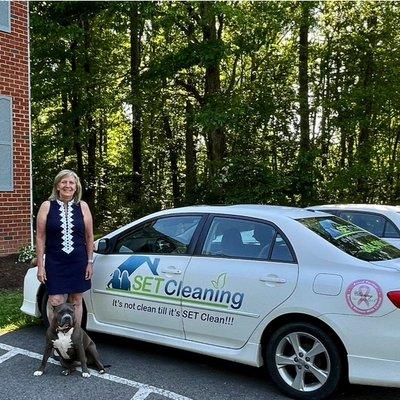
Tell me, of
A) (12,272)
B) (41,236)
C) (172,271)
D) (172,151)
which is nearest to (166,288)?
(172,271)

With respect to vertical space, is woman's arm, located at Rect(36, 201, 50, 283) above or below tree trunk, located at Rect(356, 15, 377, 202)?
below

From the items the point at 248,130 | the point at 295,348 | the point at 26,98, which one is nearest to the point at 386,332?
the point at 295,348

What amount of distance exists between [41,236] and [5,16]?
Result: 740cm

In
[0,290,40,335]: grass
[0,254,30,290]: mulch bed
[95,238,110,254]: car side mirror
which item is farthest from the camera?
[0,254,30,290]: mulch bed

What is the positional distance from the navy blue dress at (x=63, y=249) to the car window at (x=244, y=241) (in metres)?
1.16

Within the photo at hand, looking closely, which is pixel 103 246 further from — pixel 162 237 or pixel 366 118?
pixel 366 118

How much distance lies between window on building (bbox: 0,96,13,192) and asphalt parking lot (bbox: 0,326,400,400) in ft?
18.3

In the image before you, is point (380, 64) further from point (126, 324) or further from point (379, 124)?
point (126, 324)

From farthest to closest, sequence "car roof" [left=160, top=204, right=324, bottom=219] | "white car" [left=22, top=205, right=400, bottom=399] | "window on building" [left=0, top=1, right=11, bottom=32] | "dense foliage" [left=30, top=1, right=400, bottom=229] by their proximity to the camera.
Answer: "dense foliage" [left=30, top=1, right=400, bottom=229], "window on building" [left=0, top=1, right=11, bottom=32], "car roof" [left=160, top=204, right=324, bottom=219], "white car" [left=22, top=205, right=400, bottom=399]

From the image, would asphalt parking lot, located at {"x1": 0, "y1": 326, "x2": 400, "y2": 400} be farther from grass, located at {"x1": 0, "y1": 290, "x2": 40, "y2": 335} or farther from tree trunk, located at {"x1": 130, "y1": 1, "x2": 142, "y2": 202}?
tree trunk, located at {"x1": 130, "y1": 1, "x2": 142, "y2": 202}

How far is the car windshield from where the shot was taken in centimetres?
409

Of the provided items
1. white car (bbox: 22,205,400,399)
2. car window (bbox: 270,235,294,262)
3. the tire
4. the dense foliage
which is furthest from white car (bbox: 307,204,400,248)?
the dense foliage

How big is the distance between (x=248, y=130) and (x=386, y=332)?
466 inches

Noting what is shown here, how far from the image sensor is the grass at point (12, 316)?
19.5 feet
